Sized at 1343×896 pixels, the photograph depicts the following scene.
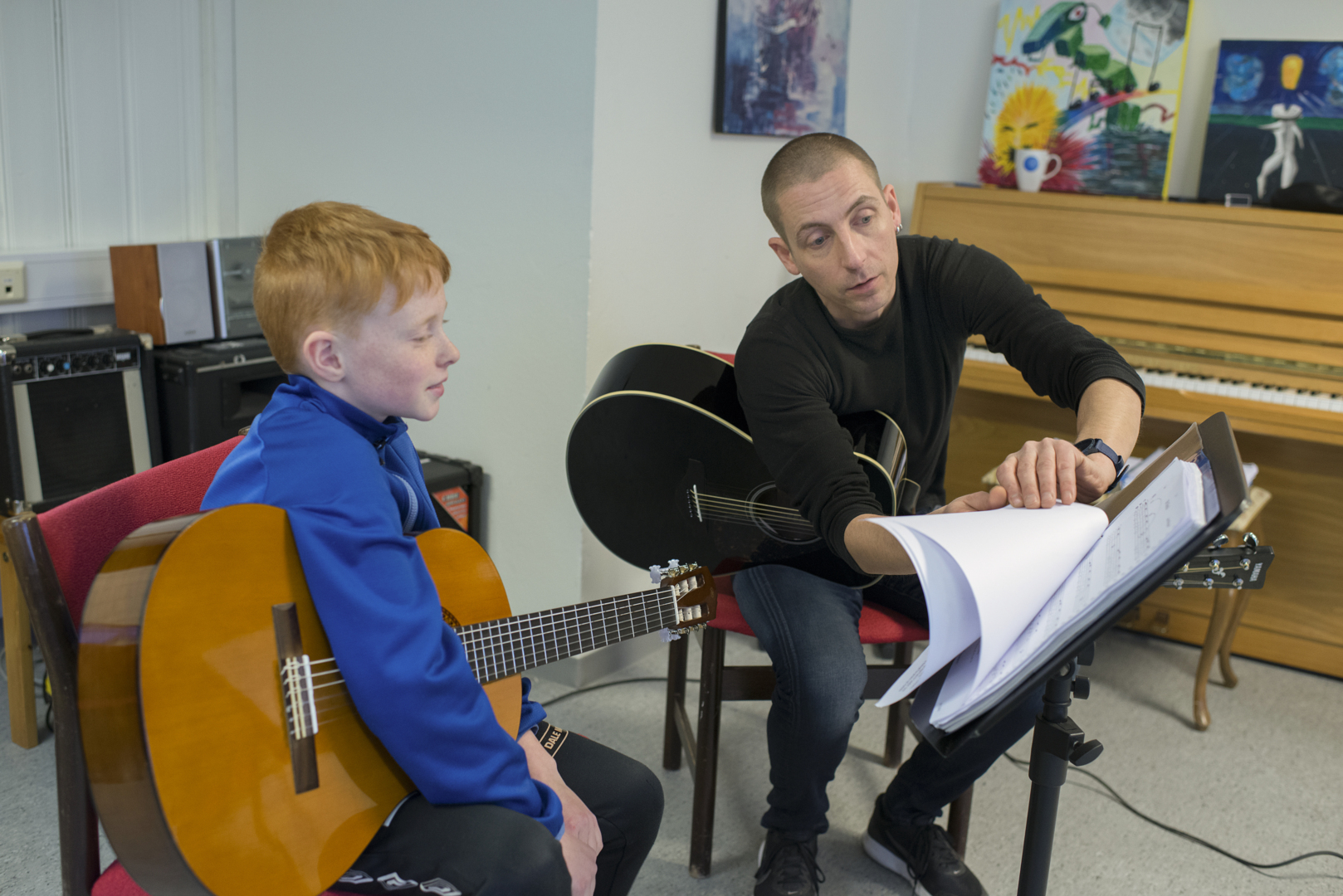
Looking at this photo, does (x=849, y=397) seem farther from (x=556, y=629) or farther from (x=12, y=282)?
(x=12, y=282)

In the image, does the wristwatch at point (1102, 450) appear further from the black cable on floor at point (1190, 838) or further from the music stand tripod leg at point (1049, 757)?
the black cable on floor at point (1190, 838)

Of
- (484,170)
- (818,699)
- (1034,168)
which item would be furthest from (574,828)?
(1034,168)

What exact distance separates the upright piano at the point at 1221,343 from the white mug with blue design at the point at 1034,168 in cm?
14

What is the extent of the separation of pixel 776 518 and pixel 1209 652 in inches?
51.0

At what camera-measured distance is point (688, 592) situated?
1354 millimetres

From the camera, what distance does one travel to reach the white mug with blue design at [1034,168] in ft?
9.49

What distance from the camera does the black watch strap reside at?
117 cm

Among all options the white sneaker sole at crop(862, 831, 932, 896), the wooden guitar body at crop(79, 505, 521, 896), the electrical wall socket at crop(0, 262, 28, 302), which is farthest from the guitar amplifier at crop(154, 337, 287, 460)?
the white sneaker sole at crop(862, 831, 932, 896)

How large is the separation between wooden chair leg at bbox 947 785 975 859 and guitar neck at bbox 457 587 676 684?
77 centimetres

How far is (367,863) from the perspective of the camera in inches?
39.9

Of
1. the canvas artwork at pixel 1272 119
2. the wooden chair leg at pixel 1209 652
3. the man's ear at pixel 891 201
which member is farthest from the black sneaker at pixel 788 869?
the canvas artwork at pixel 1272 119

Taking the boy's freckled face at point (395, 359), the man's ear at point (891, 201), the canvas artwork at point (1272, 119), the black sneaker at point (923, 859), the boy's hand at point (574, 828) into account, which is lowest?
the black sneaker at point (923, 859)

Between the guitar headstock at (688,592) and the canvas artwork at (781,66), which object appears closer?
the guitar headstock at (688,592)

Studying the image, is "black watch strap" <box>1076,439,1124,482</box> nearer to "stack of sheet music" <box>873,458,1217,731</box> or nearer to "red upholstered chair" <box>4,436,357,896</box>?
"stack of sheet music" <box>873,458,1217,731</box>
